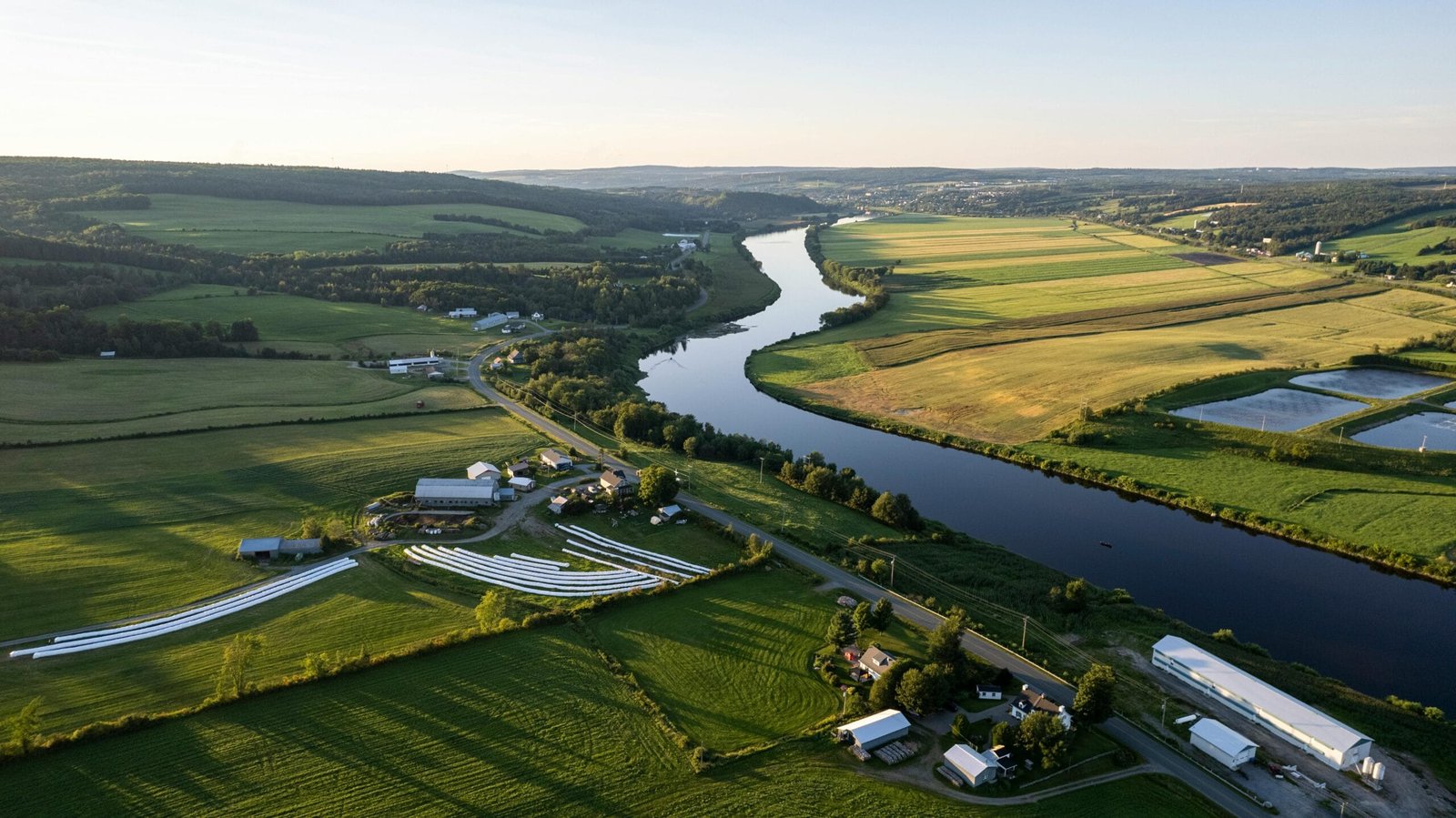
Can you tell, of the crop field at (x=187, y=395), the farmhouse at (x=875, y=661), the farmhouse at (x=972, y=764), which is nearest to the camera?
the farmhouse at (x=972, y=764)

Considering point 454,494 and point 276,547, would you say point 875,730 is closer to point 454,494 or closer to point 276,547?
point 454,494

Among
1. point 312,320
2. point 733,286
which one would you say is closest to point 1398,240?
point 733,286

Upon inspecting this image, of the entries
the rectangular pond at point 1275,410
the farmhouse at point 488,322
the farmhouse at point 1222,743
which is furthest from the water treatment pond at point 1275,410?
the farmhouse at point 488,322

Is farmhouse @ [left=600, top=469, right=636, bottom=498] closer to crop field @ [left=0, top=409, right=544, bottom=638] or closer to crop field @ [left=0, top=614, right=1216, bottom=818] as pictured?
crop field @ [left=0, top=409, right=544, bottom=638]

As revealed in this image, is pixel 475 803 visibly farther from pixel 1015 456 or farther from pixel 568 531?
pixel 1015 456

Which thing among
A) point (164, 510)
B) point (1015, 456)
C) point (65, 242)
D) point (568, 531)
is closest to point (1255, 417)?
point (1015, 456)

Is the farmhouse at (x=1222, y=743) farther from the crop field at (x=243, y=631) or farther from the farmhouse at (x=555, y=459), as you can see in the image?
the farmhouse at (x=555, y=459)
